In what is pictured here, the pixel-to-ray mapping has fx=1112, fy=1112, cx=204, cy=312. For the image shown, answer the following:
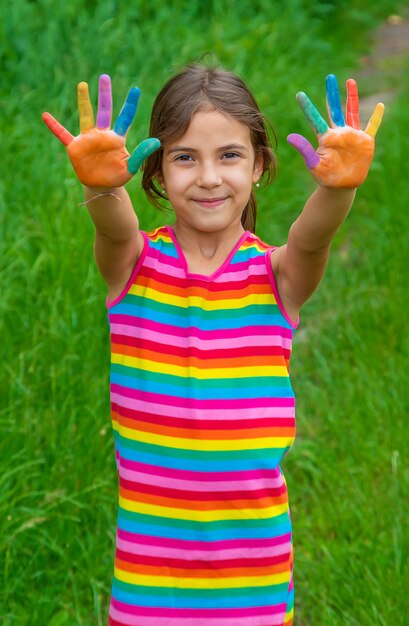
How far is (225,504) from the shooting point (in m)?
2.13

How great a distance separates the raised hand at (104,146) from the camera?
196cm

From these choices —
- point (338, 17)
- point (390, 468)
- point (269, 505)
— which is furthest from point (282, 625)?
point (338, 17)

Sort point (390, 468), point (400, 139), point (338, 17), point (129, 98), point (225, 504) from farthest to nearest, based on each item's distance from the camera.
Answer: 1. point (338, 17)
2. point (400, 139)
3. point (390, 468)
4. point (225, 504)
5. point (129, 98)

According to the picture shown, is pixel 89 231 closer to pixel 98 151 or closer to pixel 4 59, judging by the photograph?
pixel 4 59

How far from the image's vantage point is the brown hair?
216 centimetres

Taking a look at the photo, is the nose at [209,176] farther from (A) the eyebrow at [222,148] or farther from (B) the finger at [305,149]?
(B) the finger at [305,149]

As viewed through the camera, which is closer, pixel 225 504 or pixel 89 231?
pixel 225 504

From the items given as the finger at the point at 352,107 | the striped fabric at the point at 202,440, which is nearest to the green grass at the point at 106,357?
the striped fabric at the point at 202,440

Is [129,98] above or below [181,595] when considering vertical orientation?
above

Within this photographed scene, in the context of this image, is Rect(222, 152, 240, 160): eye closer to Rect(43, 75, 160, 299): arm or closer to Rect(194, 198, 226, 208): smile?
Rect(194, 198, 226, 208): smile

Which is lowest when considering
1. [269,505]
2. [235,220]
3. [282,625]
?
[282,625]

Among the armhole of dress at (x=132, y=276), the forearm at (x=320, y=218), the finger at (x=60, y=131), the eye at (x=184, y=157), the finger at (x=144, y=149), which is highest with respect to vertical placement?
the finger at (x=60, y=131)

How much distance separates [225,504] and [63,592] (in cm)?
110

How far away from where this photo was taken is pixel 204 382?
211cm
